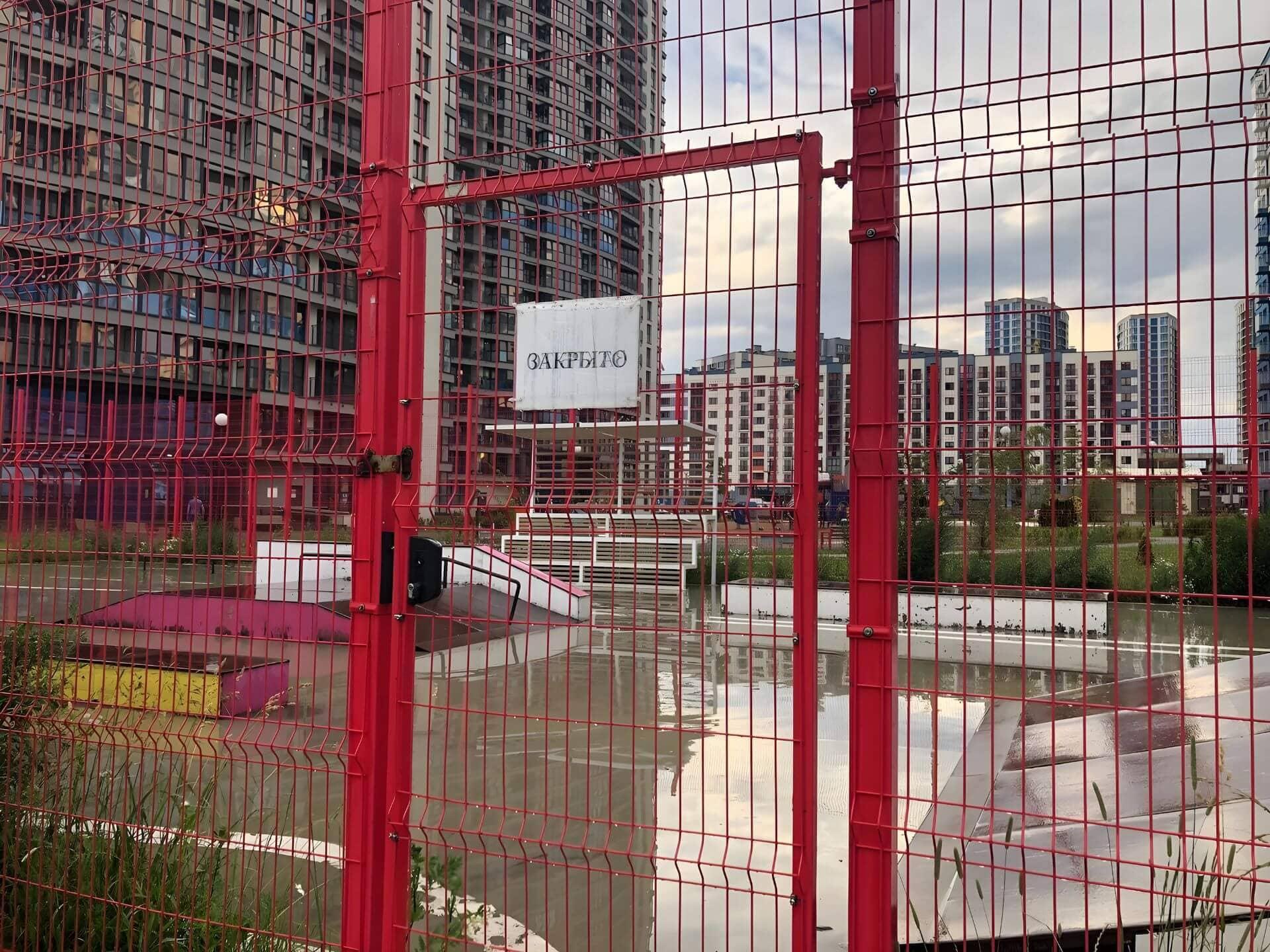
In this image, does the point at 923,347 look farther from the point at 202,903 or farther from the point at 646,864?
the point at 646,864

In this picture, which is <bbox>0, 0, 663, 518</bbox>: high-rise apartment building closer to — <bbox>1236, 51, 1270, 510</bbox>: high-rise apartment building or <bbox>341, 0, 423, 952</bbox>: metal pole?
<bbox>341, 0, 423, 952</bbox>: metal pole

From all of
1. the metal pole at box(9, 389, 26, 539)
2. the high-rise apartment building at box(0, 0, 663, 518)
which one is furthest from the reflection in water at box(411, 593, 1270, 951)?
the metal pole at box(9, 389, 26, 539)

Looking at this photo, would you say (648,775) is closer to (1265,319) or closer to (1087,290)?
(1265,319)

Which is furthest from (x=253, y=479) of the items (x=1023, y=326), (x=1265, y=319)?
(x=1265, y=319)

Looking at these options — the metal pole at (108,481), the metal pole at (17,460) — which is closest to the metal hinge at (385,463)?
the metal pole at (108,481)

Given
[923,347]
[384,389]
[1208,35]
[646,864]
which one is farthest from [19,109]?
[646,864]

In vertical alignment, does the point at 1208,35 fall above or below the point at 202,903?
above

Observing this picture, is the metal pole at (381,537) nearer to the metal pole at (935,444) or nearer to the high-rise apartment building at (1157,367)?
the metal pole at (935,444)
